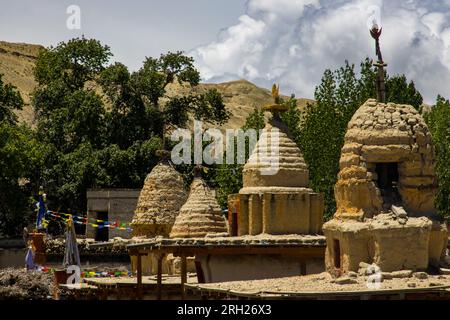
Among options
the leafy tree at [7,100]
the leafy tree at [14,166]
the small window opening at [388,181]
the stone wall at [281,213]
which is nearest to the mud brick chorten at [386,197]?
the small window opening at [388,181]

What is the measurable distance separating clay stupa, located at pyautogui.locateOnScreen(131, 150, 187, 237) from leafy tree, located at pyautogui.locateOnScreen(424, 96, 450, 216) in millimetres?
11791

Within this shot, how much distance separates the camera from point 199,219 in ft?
140

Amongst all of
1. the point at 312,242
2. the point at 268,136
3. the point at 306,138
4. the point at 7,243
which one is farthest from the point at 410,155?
the point at 7,243

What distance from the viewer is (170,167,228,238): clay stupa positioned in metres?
42.4

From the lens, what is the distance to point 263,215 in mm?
38531

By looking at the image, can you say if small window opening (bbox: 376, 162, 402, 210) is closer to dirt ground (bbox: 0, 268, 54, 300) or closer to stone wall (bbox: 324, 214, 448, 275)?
stone wall (bbox: 324, 214, 448, 275)

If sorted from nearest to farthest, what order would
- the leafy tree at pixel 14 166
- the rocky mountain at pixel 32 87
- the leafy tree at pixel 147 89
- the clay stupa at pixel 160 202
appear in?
the clay stupa at pixel 160 202 < the leafy tree at pixel 14 166 < the leafy tree at pixel 147 89 < the rocky mountain at pixel 32 87

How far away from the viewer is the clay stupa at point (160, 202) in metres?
47.3

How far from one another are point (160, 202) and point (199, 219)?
5414mm

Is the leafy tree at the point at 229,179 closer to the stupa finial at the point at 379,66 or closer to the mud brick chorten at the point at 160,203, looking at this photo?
the mud brick chorten at the point at 160,203

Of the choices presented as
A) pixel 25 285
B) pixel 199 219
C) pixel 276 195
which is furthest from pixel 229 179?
pixel 276 195

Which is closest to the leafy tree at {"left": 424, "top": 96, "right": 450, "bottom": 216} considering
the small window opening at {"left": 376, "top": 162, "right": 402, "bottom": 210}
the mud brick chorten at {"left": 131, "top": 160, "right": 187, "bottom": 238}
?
the mud brick chorten at {"left": 131, "top": 160, "right": 187, "bottom": 238}

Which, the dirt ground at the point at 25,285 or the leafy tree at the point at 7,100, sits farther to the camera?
the leafy tree at the point at 7,100

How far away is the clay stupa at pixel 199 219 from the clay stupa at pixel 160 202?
3.53 meters
